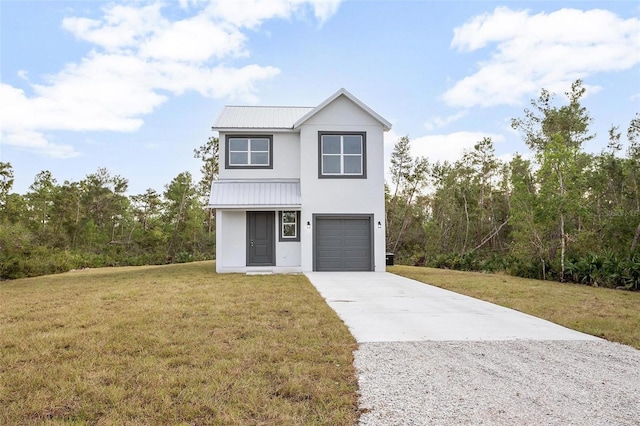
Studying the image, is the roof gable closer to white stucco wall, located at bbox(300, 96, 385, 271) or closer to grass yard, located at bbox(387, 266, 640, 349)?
white stucco wall, located at bbox(300, 96, 385, 271)

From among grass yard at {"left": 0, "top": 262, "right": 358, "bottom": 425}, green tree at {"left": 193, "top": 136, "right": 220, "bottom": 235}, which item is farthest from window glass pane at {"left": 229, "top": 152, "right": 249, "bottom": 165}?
green tree at {"left": 193, "top": 136, "right": 220, "bottom": 235}

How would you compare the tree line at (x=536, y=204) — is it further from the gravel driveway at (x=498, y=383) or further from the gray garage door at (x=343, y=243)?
the gravel driveway at (x=498, y=383)

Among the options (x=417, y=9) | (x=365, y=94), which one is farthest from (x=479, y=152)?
(x=417, y=9)

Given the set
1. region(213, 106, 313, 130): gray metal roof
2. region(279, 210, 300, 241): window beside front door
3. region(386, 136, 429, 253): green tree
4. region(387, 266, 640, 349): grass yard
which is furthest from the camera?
region(386, 136, 429, 253): green tree

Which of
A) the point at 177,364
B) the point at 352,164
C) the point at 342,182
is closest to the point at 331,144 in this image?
the point at 352,164

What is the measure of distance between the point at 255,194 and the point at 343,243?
3.68 m

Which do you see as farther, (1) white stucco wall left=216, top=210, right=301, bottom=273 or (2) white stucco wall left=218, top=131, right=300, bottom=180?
(2) white stucco wall left=218, top=131, right=300, bottom=180

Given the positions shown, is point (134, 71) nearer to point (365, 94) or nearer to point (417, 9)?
point (365, 94)

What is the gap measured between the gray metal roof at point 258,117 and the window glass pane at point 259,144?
558 millimetres

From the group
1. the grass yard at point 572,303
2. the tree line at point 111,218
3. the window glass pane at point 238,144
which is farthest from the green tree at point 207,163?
the grass yard at point 572,303

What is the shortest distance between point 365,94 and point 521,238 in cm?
906

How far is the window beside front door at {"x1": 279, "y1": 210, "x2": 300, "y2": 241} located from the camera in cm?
1605

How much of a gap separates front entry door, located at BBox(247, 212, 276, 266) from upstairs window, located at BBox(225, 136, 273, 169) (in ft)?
6.30

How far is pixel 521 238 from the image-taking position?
1590 centimetres
